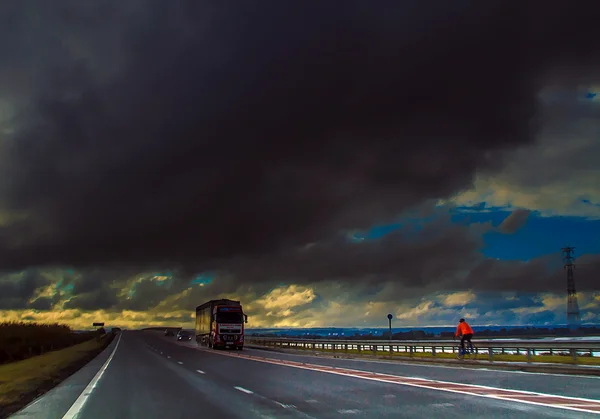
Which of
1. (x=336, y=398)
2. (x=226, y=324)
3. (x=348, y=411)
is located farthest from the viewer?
(x=226, y=324)

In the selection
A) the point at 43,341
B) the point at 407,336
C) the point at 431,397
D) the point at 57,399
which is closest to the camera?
the point at 431,397

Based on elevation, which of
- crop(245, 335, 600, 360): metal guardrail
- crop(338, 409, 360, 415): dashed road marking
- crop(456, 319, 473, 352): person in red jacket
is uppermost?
crop(456, 319, 473, 352): person in red jacket

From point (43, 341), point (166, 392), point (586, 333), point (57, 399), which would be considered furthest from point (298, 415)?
point (586, 333)

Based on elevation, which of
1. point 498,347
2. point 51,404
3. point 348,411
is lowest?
point 51,404

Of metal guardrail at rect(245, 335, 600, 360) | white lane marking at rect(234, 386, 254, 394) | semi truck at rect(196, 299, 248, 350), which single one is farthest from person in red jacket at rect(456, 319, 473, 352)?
semi truck at rect(196, 299, 248, 350)

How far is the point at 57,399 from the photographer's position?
1725cm

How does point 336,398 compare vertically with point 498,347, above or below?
below

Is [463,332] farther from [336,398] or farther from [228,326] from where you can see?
[228,326]

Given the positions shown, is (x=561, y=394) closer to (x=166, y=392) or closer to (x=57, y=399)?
(x=166, y=392)

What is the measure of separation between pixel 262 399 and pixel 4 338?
2335 inches

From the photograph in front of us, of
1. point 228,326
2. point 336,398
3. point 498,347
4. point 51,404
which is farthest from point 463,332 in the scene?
point 228,326

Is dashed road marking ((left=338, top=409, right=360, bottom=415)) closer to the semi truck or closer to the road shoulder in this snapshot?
the road shoulder

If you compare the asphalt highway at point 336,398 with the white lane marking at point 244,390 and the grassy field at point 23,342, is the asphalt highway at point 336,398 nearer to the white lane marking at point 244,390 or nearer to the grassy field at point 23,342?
the white lane marking at point 244,390

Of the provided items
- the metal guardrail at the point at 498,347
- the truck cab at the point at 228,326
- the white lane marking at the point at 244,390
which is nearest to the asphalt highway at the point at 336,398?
the white lane marking at the point at 244,390
